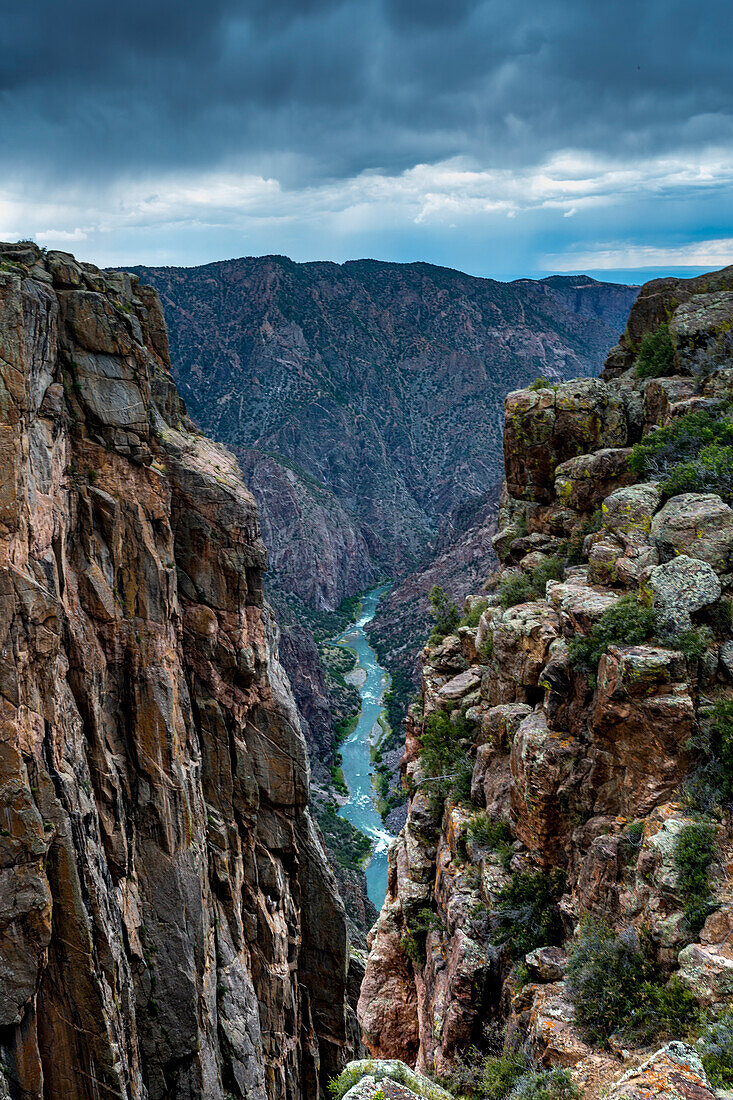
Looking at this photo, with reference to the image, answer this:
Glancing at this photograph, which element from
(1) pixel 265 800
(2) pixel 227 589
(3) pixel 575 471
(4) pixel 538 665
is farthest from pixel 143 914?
(3) pixel 575 471

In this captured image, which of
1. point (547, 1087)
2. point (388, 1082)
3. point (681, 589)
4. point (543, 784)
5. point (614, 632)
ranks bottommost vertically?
point (547, 1087)

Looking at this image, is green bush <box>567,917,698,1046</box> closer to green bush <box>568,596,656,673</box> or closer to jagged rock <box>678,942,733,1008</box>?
jagged rock <box>678,942,733,1008</box>

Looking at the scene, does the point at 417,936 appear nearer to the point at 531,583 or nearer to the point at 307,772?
the point at 307,772

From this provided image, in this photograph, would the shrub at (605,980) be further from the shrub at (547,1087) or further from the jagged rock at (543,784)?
the jagged rock at (543,784)

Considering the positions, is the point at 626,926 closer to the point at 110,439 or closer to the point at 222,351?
the point at 110,439

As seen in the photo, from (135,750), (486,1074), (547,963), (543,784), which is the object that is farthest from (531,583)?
(135,750)

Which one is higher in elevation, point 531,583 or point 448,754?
point 531,583

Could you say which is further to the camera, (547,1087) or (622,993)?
(622,993)

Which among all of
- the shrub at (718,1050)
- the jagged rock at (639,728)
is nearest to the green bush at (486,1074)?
the shrub at (718,1050)
